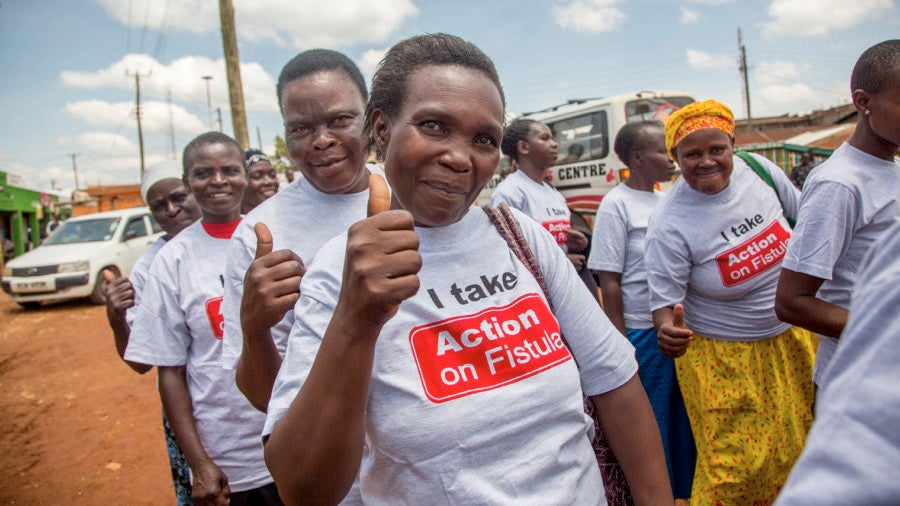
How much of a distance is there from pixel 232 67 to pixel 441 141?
31.2 feet

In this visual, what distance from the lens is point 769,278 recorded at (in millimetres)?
2367

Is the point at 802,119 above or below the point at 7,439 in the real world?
above

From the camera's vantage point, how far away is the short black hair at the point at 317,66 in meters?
1.85

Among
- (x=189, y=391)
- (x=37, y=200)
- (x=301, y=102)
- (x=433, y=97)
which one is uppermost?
(x=37, y=200)

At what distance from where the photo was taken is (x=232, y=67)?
9.41 metres

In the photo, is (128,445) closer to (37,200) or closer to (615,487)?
(615,487)

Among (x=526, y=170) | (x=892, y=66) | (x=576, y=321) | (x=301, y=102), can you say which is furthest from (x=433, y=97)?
(x=526, y=170)

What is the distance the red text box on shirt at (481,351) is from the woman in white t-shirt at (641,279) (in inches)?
74.6

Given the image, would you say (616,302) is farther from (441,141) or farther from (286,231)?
(441,141)

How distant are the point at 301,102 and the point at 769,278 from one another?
2.07 metres

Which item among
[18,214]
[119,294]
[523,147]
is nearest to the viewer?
[119,294]

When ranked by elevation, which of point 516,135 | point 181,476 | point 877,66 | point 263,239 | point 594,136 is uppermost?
point 594,136

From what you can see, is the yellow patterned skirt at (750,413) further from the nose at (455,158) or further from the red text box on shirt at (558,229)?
the nose at (455,158)

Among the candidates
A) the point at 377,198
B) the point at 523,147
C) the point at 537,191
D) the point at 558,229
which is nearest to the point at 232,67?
the point at 523,147
